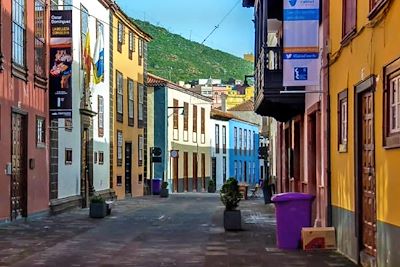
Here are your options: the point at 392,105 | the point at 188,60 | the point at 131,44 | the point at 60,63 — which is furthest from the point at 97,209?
the point at 188,60

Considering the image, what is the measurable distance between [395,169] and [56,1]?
1684 cm

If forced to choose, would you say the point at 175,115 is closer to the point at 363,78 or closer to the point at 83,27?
the point at 83,27

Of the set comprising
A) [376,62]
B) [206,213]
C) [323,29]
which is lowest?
[206,213]

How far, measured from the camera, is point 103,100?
A: 33.1 m

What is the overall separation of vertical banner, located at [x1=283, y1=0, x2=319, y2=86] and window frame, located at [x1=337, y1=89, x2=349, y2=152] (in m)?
1.63

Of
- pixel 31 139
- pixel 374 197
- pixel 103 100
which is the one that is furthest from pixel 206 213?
pixel 374 197

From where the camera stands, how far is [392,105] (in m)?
9.56

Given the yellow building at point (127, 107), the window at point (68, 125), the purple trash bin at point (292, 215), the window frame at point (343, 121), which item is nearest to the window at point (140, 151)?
the yellow building at point (127, 107)

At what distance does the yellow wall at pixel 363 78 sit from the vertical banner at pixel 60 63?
1023cm

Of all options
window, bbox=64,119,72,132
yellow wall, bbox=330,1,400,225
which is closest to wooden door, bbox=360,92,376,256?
yellow wall, bbox=330,1,400,225

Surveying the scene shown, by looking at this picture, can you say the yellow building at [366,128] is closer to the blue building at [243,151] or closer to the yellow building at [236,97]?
the blue building at [243,151]

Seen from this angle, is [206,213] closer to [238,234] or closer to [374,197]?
[238,234]

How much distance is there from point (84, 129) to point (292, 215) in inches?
623

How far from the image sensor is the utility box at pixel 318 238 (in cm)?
1388
